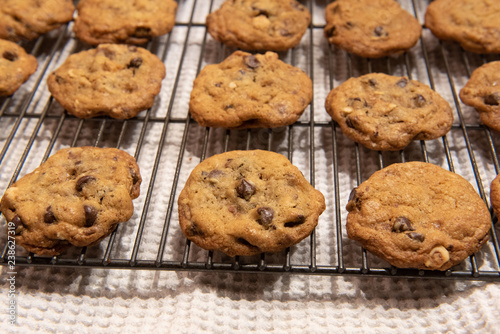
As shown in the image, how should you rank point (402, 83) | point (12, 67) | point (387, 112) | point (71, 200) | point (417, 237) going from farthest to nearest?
point (12, 67), point (402, 83), point (387, 112), point (71, 200), point (417, 237)

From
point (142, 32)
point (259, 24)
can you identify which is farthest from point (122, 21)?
point (259, 24)

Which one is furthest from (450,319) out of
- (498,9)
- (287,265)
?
(498,9)

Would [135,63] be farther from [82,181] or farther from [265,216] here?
[265,216]

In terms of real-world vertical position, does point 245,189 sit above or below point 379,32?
below

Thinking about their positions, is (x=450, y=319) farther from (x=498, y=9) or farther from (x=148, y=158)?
(x=498, y=9)

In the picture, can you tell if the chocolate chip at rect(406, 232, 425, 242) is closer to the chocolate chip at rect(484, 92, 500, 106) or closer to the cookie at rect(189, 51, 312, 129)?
the cookie at rect(189, 51, 312, 129)

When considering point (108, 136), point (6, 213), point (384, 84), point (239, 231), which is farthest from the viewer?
point (108, 136)

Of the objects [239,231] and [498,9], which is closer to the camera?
[239,231]

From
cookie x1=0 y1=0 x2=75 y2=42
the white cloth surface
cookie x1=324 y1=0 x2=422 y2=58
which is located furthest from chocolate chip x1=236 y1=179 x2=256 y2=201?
cookie x1=0 y1=0 x2=75 y2=42
